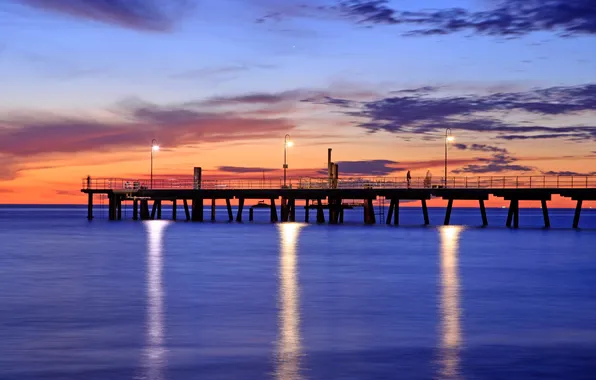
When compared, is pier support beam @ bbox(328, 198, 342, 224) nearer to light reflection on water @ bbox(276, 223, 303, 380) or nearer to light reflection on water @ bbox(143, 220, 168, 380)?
light reflection on water @ bbox(143, 220, 168, 380)

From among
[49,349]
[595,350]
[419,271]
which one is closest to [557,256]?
[419,271]

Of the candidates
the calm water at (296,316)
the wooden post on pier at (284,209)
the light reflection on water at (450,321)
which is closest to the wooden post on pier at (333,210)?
the wooden post on pier at (284,209)

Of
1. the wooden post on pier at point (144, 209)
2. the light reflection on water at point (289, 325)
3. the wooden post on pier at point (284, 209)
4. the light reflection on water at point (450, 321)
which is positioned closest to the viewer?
the light reflection on water at point (289, 325)

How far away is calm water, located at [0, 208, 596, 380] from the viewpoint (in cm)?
1661

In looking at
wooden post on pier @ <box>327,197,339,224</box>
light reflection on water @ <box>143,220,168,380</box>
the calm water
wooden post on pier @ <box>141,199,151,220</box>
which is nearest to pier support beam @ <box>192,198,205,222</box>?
wooden post on pier @ <box>141,199,151,220</box>

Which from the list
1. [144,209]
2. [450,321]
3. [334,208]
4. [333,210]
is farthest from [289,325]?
[144,209]

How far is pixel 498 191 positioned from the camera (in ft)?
248

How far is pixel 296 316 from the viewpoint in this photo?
76.9 feet

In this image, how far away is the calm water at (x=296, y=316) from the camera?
1661cm

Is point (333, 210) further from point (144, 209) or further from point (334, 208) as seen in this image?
point (144, 209)

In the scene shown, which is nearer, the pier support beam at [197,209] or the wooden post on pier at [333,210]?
the wooden post on pier at [333,210]

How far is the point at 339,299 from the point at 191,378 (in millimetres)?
12747

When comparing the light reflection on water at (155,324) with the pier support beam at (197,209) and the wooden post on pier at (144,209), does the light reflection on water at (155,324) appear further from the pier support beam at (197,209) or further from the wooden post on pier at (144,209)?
the wooden post on pier at (144,209)

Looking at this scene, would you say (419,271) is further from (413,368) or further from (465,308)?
(413,368)
